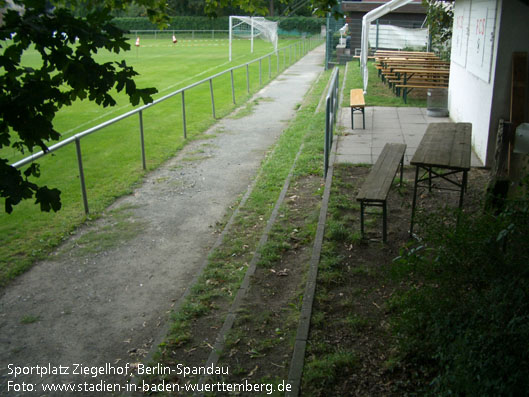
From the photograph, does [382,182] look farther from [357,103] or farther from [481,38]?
[357,103]

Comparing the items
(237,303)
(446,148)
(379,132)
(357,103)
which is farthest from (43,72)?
(357,103)

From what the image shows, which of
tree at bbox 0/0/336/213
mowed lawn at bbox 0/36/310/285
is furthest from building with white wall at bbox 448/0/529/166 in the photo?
mowed lawn at bbox 0/36/310/285

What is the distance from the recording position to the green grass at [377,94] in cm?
1495

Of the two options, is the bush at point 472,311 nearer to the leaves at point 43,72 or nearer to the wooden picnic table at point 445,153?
the wooden picnic table at point 445,153

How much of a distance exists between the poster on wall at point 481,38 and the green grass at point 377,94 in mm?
4354

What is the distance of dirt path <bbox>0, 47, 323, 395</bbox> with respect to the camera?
4.42 meters

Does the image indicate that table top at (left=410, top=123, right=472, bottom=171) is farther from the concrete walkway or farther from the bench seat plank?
the concrete walkway

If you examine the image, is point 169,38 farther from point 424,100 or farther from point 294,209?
point 294,209

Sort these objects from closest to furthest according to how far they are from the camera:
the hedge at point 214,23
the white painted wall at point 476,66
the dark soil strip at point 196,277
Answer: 1. the dark soil strip at point 196,277
2. the white painted wall at point 476,66
3. the hedge at point 214,23

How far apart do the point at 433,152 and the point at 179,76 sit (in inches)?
802

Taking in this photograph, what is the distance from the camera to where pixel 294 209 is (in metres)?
7.29

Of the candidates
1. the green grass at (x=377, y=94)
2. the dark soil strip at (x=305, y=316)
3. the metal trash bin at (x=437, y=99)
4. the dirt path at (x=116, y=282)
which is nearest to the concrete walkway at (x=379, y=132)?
the metal trash bin at (x=437, y=99)

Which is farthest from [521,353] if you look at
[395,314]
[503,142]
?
[503,142]

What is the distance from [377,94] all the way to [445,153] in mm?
10767
